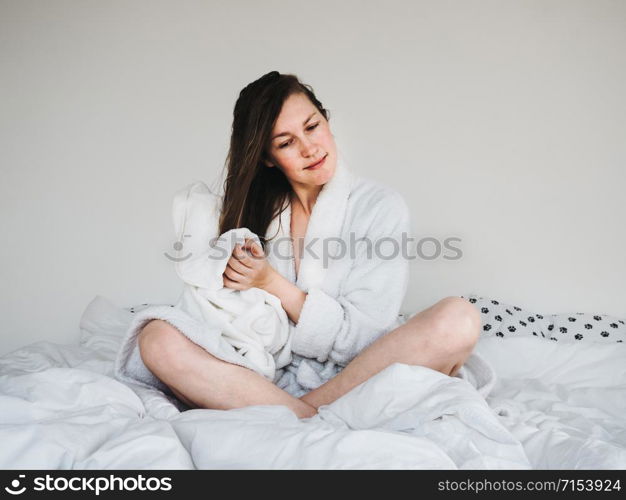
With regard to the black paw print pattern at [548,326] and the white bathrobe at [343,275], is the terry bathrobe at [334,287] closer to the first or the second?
the white bathrobe at [343,275]

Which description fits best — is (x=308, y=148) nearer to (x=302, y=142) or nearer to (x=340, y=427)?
(x=302, y=142)

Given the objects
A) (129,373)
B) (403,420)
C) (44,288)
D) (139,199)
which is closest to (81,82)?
(139,199)

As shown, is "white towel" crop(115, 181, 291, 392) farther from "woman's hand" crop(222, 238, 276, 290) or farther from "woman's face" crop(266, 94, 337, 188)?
"woman's face" crop(266, 94, 337, 188)

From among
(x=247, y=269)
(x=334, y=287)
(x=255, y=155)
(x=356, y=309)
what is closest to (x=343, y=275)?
(x=334, y=287)

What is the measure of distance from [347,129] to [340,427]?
1.56m

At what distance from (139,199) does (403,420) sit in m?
1.75

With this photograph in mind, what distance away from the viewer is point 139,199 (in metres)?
2.61

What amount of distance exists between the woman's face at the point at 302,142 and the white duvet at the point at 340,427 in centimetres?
65

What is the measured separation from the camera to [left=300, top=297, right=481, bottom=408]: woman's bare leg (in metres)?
1.34

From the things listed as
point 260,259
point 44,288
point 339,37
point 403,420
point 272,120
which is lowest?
point 44,288

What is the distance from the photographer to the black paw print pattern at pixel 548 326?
2.06 metres

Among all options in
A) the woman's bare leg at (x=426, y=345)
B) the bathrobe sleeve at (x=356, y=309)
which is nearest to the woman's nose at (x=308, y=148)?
the bathrobe sleeve at (x=356, y=309)
